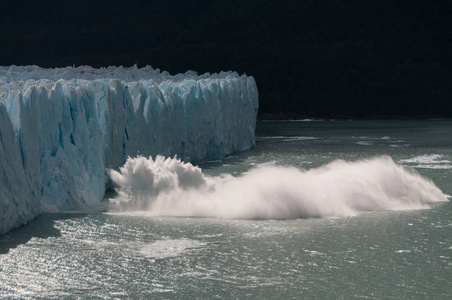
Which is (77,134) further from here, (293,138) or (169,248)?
(293,138)

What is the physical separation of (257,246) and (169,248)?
1.45 metres

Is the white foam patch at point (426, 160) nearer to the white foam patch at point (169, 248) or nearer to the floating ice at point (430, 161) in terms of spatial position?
the floating ice at point (430, 161)

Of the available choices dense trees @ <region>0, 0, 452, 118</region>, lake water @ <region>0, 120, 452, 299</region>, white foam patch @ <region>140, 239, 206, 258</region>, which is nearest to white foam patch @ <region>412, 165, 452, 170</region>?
lake water @ <region>0, 120, 452, 299</region>

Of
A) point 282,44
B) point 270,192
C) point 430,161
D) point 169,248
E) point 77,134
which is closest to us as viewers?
point 169,248

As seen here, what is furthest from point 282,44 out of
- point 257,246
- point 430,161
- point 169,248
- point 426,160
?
point 169,248

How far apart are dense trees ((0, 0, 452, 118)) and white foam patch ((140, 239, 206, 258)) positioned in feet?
171

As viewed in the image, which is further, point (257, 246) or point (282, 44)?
point (282, 44)

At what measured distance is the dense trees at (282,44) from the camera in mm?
64875

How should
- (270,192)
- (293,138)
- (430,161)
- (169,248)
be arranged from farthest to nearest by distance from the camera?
(293,138)
(430,161)
(270,192)
(169,248)

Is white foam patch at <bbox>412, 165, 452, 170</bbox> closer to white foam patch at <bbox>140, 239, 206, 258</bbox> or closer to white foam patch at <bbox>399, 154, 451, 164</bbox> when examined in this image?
white foam patch at <bbox>399, 154, 451, 164</bbox>

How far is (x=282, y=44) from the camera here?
71.9m

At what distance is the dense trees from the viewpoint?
64.9 m

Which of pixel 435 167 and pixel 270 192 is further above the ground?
pixel 270 192

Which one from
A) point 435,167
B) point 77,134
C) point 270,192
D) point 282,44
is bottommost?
point 435,167
